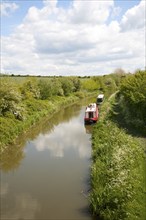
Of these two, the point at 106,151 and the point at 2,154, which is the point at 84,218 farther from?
the point at 2,154

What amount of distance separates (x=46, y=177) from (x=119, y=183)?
20.0 ft

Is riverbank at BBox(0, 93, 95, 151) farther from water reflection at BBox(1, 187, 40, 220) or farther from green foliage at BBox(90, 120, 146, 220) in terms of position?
green foliage at BBox(90, 120, 146, 220)

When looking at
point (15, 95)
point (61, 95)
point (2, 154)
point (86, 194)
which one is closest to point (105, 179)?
point (86, 194)

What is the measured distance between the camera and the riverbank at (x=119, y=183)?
1248 centimetres

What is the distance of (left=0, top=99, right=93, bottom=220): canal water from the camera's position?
46.6ft

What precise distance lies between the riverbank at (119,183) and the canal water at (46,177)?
36.3 inches

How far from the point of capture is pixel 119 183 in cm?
1393

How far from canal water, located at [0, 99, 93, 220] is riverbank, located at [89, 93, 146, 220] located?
0.92m

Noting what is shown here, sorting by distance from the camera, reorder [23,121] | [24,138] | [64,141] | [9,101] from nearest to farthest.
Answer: [64,141] → [24,138] → [9,101] → [23,121]

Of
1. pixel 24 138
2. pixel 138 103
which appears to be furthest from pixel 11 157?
pixel 138 103

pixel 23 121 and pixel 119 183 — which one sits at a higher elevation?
pixel 23 121

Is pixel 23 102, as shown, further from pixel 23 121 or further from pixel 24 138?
pixel 24 138

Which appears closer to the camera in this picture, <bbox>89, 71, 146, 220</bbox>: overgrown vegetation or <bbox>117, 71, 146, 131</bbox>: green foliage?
<bbox>89, 71, 146, 220</bbox>: overgrown vegetation

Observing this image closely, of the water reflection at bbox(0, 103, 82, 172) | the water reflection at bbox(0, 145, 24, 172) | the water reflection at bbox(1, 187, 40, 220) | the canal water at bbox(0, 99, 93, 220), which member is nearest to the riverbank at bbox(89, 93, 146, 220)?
the canal water at bbox(0, 99, 93, 220)
